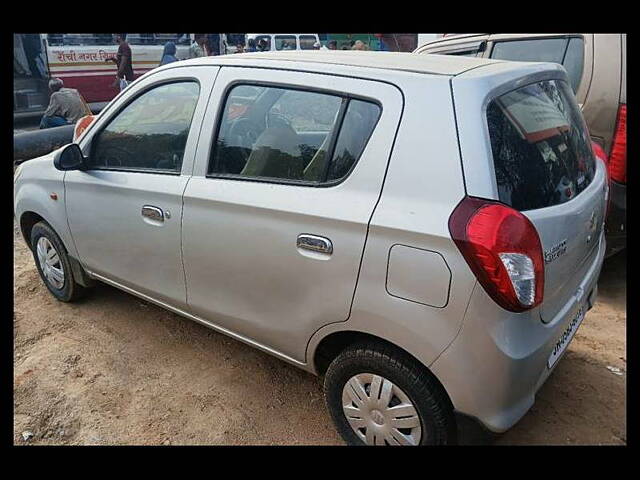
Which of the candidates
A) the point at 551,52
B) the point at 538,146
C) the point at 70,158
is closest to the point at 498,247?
the point at 538,146

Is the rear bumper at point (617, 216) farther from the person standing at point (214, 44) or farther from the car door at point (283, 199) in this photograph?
the person standing at point (214, 44)

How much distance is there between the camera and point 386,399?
2088 mm

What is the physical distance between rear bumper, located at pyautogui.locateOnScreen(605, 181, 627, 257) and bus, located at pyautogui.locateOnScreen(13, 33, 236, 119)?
36.9 ft

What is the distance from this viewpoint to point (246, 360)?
3082mm

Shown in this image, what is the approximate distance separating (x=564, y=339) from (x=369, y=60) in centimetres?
151

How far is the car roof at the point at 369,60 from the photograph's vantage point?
2.06 m

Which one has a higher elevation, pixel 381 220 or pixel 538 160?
pixel 538 160

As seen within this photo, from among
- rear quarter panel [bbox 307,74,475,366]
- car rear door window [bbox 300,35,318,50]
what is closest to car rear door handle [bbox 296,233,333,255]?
rear quarter panel [bbox 307,74,475,366]

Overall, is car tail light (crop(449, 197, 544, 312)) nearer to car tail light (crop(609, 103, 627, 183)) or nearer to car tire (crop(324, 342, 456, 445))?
car tire (crop(324, 342, 456, 445))

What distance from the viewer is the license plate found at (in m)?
2.06

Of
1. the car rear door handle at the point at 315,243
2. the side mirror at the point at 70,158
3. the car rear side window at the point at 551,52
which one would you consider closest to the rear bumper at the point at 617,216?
the car rear side window at the point at 551,52

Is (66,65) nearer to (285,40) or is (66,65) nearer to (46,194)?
(285,40)

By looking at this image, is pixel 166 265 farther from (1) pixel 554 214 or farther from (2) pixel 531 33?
(2) pixel 531 33

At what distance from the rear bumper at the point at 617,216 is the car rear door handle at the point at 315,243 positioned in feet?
7.57
